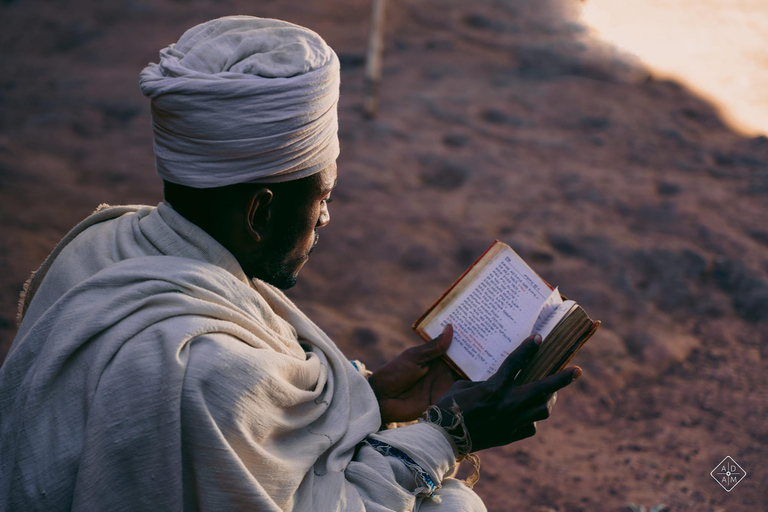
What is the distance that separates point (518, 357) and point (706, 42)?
23.7 ft

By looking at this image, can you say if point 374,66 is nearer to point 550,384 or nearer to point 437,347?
point 437,347

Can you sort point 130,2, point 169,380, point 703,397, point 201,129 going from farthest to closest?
point 130,2, point 703,397, point 201,129, point 169,380

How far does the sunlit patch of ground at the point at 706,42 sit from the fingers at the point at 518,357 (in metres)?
5.41

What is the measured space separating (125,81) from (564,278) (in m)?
5.16

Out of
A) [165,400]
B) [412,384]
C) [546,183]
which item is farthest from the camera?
[546,183]

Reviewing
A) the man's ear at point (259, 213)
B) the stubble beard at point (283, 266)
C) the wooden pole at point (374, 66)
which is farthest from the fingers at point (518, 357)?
the wooden pole at point (374, 66)

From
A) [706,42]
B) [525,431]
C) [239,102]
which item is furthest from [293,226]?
[706,42]

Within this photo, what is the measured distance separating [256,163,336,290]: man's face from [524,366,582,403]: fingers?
752 mm

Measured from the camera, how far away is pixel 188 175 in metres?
1.76

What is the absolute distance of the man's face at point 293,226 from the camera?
1.88 meters

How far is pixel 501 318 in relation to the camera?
6.97 ft

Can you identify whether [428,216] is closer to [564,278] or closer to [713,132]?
[564,278]

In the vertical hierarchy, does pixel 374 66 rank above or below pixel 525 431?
below

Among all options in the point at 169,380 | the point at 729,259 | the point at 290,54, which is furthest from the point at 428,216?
the point at 169,380
